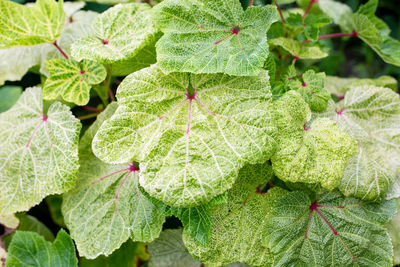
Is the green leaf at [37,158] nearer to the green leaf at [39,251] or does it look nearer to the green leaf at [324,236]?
the green leaf at [39,251]

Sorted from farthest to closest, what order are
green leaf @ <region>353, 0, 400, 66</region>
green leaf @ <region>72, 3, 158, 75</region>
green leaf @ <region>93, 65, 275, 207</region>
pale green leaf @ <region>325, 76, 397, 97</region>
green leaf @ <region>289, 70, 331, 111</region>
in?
1. pale green leaf @ <region>325, 76, 397, 97</region>
2. green leaf @ <region>353, 0, 400, 66</region>
3. green leaf @ <region>289, 70, 331, 111</region>
4. green leaf @ <region>72, 3, 158, 75</region>
5. green leaf @ <region>93, 65, 275, 207</region>

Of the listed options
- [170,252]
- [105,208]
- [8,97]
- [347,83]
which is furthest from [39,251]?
[347,83]

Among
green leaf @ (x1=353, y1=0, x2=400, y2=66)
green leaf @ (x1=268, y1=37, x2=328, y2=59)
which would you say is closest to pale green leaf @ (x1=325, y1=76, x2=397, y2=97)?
green leaf @ (x1=353, y1=0, x2=400, y2=66)

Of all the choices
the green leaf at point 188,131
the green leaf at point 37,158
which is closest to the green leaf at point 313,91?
the green leaf at point 188,131

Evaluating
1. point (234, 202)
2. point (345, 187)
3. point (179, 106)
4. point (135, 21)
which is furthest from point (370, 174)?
point (135, 21)

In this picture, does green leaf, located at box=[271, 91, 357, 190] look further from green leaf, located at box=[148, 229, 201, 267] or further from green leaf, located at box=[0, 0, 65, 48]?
green leaf, located at box=[0, 0, 65, 48]
